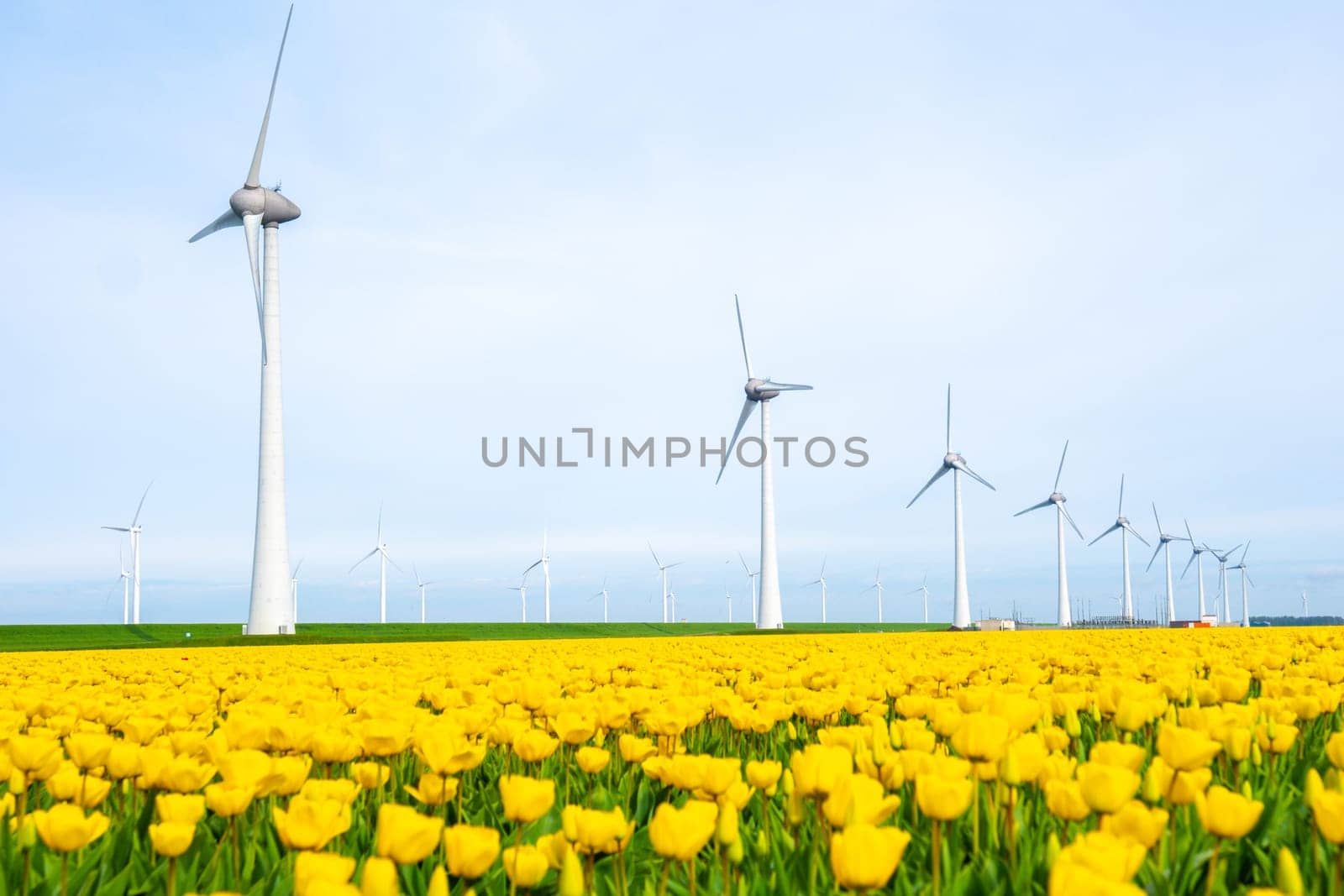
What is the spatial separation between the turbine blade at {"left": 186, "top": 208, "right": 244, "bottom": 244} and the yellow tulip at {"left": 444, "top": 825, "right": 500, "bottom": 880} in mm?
60200

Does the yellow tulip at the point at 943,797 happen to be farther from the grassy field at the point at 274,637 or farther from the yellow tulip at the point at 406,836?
the grassy field at the point at 274,637

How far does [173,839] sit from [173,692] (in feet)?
26.5

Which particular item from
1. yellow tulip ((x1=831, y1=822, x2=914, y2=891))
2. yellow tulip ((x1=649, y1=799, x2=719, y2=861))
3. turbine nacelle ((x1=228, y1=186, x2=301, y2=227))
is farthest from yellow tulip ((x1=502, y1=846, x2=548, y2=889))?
turbine nacelle ((x1=228, y1=186, x2=301, y2=227))

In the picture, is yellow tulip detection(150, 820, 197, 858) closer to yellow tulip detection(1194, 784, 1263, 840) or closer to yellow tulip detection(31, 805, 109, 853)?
yellow tulip detection(31, 805, 109, 853)

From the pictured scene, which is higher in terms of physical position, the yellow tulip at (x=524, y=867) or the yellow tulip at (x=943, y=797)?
the yellow tulip at (x=943, y=797)

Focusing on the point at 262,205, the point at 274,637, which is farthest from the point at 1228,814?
the point at 262,205

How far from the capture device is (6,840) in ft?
15.5

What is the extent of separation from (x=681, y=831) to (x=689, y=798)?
7.61ft

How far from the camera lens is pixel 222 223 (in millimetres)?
59906

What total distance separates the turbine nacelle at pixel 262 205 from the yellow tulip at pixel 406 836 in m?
58.6

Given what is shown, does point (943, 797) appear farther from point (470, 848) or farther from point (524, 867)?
point (470, 848)

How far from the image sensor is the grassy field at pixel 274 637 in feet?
162

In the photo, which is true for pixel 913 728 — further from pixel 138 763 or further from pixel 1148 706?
pixel 138 763

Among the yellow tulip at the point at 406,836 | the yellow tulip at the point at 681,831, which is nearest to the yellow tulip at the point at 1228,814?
the yellow tulip at the point at 681,831
